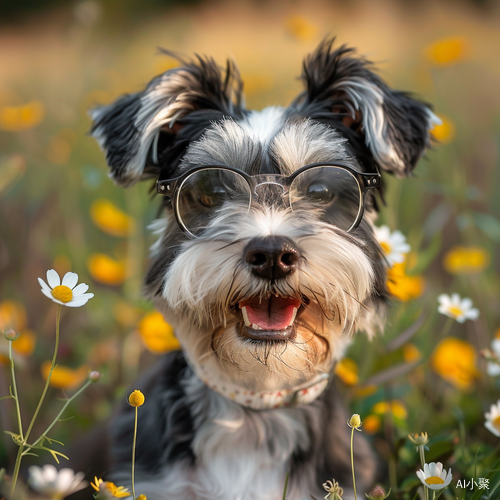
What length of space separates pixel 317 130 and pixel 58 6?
9.34 metres

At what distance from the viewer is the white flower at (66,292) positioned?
159cm

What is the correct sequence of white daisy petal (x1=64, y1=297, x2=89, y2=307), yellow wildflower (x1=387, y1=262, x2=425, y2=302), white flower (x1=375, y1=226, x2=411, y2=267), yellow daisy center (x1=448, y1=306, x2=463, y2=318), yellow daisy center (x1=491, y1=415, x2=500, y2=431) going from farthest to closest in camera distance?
yellow wildflower (x1=387, y1=262, x2=425, y2=302), white flower (x1=375, y1=226, x2=411, y2=267), yellow daisy center (x1=448, y1=306, x2=463, y2=318), yellow daisy center (x1=491, y1=415, x2=500, y2=431), white daisy petal (x1=64, y1=297, x2=89, y2=307)

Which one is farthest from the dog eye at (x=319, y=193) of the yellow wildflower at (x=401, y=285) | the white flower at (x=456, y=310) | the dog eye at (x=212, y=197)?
the white flower at (x=456, y=310)

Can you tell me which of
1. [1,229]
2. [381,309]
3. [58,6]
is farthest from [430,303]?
[58,6]

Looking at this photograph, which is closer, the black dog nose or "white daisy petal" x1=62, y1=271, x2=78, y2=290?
"white daisy petal" x1=62, y1=271, x2=78, y2=290

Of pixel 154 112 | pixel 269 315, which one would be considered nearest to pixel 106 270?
pixel 154 112

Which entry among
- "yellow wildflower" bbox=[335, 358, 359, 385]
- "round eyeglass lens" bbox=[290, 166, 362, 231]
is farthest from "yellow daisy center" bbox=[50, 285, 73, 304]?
"yellow wildflower" bbox=[335, 358, 359, 385]

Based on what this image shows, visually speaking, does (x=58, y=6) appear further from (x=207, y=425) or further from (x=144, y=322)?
(x=207, y=425)

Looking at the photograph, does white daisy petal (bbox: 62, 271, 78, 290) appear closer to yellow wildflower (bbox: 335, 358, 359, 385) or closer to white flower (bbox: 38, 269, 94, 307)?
white flower (bbox: 38, 269, 94, 307)

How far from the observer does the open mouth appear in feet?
6.40

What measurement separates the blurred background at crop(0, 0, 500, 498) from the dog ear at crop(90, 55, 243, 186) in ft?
1.53

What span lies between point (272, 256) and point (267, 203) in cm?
35

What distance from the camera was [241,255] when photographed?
Answer: 1.82 meters

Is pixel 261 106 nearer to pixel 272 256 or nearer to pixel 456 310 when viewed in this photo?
pixel 456 310
